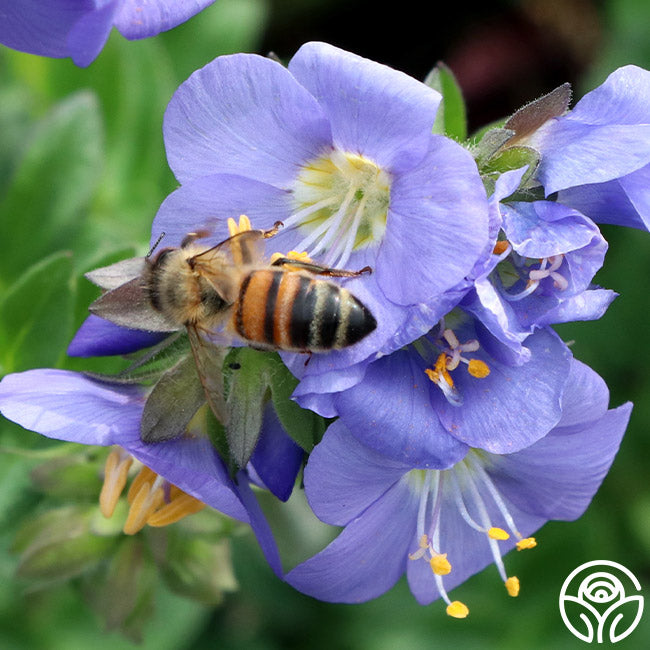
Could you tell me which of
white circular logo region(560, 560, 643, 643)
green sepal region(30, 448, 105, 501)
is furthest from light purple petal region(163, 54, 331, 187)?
white circular logo region(560, 560, 643, 643)

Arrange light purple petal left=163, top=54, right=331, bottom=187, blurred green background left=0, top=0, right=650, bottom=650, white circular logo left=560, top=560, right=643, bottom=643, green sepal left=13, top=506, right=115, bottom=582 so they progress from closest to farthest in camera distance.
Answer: light purple petal left=163, top=54, right=331, bottom=187, green sepal left=13, top=506, right=115, bottom=582, blurred green background left=0, top=0, right=650, bottom=650, white circular logo left=560, top=560, right=643, bottom=643

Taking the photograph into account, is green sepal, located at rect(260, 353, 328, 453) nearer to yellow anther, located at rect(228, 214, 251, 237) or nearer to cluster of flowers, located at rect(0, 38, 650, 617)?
cluster of flowers, located at rect(0, 38, 650, 617)

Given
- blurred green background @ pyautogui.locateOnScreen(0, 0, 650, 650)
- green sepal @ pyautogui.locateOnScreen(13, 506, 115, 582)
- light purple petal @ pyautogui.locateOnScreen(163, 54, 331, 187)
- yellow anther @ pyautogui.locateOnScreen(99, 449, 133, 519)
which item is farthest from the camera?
blurred green background @ pyautogui.locateOnScreen(0, 0, 650, 650)

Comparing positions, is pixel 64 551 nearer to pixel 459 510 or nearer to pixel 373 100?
pixel 459 510

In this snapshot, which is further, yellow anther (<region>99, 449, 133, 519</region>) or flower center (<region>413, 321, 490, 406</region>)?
yellow anther (<region>99, 449, 133, 519</region>)

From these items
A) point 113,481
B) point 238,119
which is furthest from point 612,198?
point 113,481
